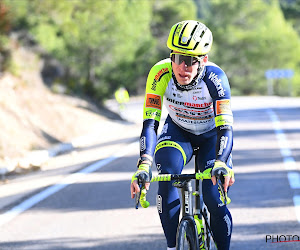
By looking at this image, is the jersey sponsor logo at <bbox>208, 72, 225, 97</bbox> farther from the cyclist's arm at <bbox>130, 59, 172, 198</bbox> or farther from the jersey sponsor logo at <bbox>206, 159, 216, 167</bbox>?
the jersey sponsor logo at <bbox>206, 159, 216, 167</bbox>

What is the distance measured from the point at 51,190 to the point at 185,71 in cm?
590

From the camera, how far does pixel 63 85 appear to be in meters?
25.3

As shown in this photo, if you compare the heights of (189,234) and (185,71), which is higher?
(185,71)

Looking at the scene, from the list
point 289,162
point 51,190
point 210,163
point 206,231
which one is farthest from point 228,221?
point 289,162

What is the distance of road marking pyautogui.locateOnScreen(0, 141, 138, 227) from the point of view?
886 cm

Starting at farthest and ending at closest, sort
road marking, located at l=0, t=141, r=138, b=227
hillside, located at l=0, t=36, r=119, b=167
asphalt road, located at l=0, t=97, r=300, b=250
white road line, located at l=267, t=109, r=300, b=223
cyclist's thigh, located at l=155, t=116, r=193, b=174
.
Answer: hillside, located at l=0, t=36, r=119, b=167
white road line, located at l=267, t=109, r=300, b=223
road marking, located at l=0, t=141, r=138, b=227
asphalt road, located at l=0, t=97, r=300, b=250
cyclist's thigh, located at l=155, t=116, r=193, b=174

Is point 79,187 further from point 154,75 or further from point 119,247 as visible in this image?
point 154,75

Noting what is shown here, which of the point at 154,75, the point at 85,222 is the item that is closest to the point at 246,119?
the point at 85,222

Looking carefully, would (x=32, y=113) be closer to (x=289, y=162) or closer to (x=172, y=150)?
(x=289, y=162)

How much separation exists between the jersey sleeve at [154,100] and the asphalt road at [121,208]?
6.64ft

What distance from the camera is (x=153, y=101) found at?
5180 mm

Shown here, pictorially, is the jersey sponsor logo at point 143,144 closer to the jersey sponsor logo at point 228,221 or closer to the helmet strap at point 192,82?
the helmet strap at point 192,82

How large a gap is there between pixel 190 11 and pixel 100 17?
149ft

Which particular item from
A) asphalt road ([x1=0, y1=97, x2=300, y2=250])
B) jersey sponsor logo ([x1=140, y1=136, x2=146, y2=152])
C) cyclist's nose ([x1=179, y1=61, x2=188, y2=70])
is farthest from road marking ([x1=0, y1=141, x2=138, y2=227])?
cyclist's nose ([x1=179, y1=61, x2=188, y2=70])
